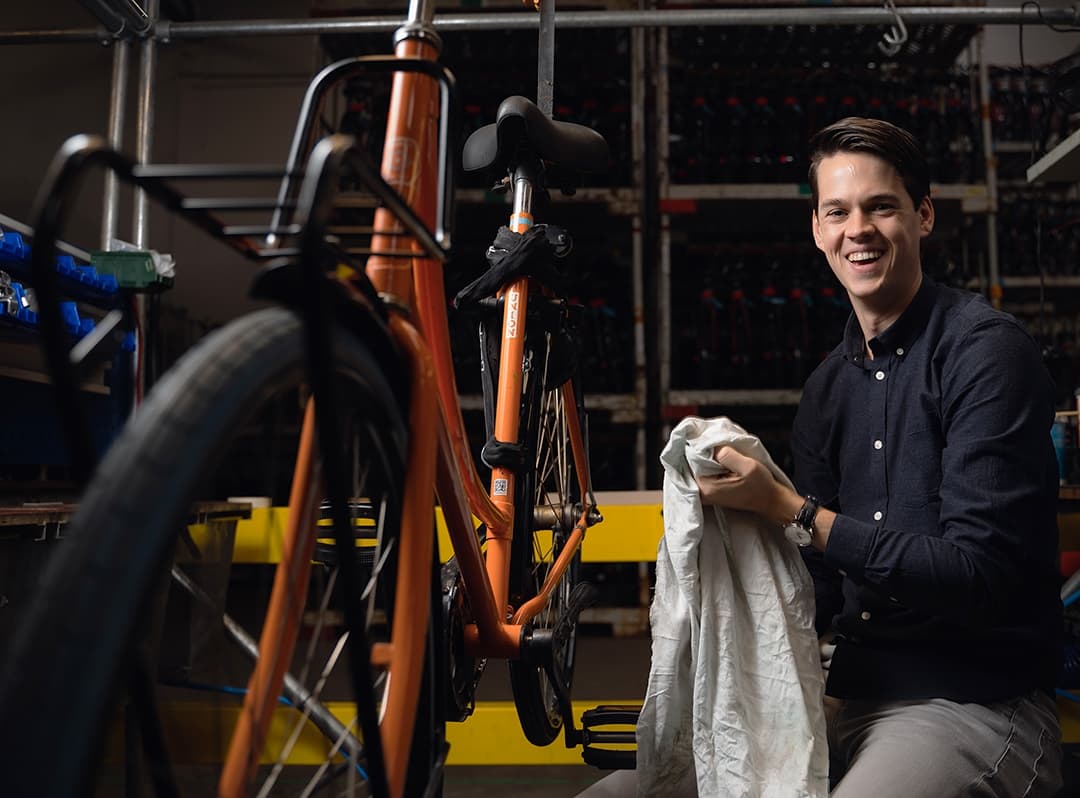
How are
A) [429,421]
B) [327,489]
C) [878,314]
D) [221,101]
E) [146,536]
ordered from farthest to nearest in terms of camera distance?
1. [221,101]
2. [878,314]
3. [429,421]
4. [327,489]
5. [146,536]

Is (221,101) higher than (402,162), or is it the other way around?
(221,101)

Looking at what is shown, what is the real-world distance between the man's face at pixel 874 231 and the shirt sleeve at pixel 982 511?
0.15 meters

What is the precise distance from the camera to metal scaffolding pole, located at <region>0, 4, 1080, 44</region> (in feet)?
6.66

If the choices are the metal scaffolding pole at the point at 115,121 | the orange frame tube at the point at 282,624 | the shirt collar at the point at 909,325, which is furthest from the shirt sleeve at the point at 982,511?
the metal scaffolding pole at the point at 115,121

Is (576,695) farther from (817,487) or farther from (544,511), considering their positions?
(817,487)

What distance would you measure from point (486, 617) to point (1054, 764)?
2.29 ft

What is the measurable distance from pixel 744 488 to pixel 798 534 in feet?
0.30

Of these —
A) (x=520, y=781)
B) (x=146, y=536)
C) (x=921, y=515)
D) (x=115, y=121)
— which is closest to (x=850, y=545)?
(x=921, y=515)

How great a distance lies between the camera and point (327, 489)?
542 millimetres

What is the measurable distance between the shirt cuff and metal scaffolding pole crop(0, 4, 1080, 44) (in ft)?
4.63

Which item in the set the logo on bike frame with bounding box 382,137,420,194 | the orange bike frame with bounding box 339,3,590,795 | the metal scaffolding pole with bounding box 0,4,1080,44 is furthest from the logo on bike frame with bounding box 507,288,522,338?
the metal scaffolding pole with bounding box 0,4,1080,44

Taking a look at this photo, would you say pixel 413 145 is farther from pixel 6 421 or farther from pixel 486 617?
pixel 6 421

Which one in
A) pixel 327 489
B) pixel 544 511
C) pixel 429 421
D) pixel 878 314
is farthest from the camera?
pixel 544 511

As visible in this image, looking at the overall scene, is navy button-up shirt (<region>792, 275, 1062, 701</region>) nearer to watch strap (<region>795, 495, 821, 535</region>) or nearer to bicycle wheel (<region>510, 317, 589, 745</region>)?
watch strap (<region>795, 495, 821, 535</region>)
